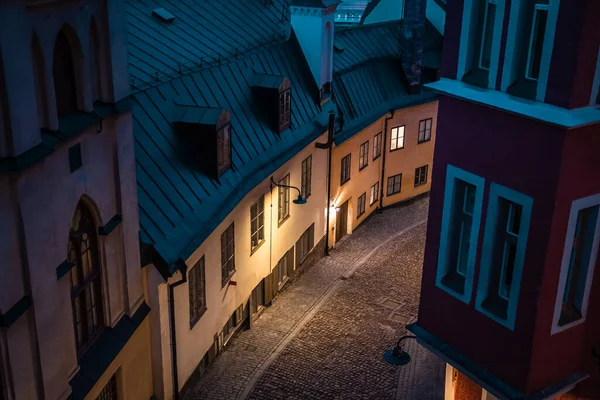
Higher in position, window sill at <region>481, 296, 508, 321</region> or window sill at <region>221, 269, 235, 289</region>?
window sill at <region>481, 296, 508, 321</region>

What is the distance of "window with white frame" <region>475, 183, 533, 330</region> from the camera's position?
46.1 feet

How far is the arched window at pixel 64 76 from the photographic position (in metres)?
13.1

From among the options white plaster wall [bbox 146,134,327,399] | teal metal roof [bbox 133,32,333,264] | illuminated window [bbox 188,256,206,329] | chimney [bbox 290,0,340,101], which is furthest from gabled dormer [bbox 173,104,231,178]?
chimney [bbox 290,0,340,101]

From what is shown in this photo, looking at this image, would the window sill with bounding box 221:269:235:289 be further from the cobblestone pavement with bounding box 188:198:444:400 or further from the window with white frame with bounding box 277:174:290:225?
the window with white frame with bounding box 277:174:290:225

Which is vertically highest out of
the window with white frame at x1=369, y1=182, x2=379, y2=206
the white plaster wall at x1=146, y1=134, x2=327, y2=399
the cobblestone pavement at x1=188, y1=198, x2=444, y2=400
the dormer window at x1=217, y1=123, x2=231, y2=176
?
the dormer window at x1=217, y1=123, x2=231, y2=176

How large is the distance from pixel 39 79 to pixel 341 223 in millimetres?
24032

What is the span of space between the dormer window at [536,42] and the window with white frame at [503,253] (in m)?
2.37

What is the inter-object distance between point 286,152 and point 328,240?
303 inches

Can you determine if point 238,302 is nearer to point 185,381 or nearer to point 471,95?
point 185,381

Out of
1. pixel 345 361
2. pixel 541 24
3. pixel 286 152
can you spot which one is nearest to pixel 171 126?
pixel 286 152

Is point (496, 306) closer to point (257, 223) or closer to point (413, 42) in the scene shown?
point (257, 223)

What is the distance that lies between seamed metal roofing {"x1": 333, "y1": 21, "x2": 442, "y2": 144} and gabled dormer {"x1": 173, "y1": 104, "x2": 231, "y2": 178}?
1166 cm

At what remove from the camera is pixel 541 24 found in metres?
13.3

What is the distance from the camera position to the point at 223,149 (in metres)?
22.3
